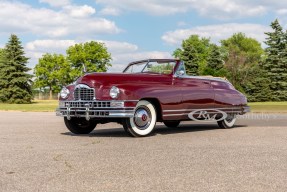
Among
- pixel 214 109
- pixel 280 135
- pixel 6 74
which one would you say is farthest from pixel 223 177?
pixel 6 74

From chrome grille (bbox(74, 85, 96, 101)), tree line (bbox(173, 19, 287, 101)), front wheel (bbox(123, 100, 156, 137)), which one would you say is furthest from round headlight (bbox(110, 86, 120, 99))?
tree line (bbox(173, 19, 287, 101))

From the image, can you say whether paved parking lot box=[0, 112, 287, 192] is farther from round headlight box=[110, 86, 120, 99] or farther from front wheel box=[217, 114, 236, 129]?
front wheel box=[217, 114, 236, 129]

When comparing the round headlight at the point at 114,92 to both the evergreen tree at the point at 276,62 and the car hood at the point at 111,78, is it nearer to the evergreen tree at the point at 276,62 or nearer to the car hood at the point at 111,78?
the car hood at the point at 111,78

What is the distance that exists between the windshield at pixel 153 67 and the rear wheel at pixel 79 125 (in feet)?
5.59

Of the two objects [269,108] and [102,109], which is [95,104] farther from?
[269,108]

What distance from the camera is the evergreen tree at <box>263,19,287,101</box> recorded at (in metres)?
58.0

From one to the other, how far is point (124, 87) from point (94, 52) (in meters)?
71.8

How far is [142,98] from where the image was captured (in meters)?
9.16

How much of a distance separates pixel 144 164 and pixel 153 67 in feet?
17.0

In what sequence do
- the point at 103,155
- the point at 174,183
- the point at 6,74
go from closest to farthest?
the point at 174,183
the point at 103,155
the point at 6,74

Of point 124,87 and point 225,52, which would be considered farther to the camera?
point 225,52

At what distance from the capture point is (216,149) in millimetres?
7273

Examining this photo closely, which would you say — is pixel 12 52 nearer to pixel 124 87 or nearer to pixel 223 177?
pixel 124 87

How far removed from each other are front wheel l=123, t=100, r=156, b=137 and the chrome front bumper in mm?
266
